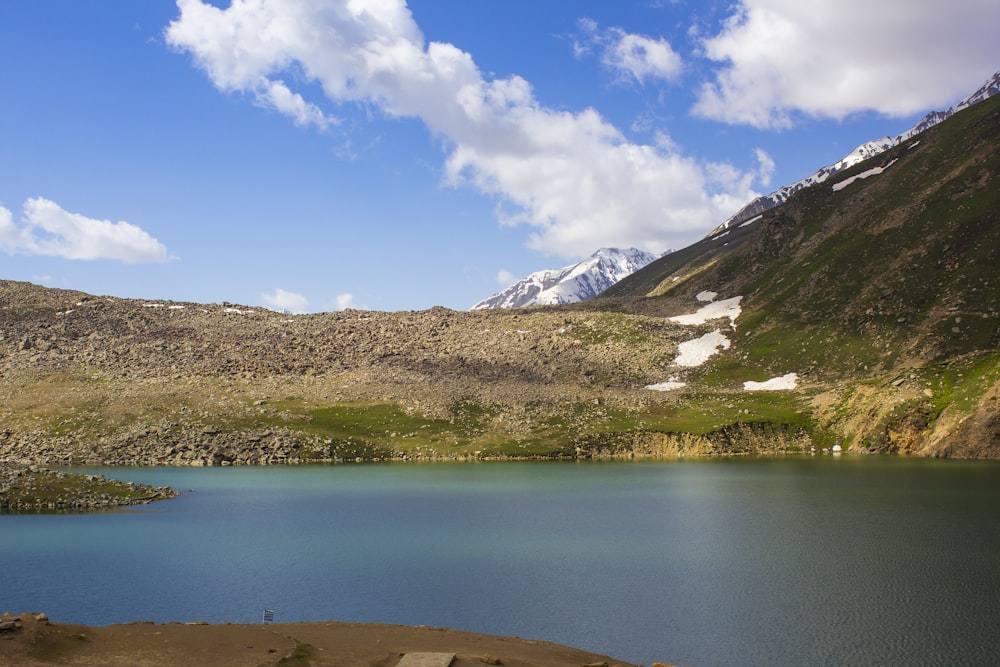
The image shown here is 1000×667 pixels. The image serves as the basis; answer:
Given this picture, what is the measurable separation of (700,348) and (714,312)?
22940 mm

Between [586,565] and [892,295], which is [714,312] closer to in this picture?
[892,295]

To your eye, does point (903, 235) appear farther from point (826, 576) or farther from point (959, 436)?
point (826, 576)

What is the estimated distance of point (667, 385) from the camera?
137375 millimetres

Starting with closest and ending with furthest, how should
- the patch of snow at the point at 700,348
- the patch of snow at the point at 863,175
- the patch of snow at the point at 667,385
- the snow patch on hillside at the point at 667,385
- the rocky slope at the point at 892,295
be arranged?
the rocky slope at the point at 892,295
the patch of snow at the point at 667,385
the snow patch on hillside at the point at 667,385
the patch of snow at the point at 700,348
the patch of snow at the point at 863,175

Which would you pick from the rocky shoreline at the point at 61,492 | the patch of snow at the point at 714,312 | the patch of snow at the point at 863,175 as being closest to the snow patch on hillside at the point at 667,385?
the patch of snow at the point at 714,312

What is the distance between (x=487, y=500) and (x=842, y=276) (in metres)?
114

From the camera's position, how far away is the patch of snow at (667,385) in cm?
13550

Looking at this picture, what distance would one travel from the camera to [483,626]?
109ft

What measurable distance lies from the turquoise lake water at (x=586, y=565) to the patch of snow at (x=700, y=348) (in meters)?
71.6

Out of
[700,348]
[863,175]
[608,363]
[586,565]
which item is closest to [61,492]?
[586,565]

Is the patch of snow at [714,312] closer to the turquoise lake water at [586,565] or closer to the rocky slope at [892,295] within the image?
the rocky slope at [892,295]

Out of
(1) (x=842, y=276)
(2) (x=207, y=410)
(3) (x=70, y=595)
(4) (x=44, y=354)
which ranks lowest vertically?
(3) (x=70, y=595)

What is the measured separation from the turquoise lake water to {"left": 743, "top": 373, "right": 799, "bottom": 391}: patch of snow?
53393 mm

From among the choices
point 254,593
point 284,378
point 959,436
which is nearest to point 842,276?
point 959,436
